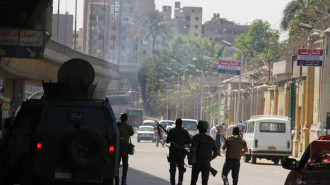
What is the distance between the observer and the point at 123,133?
17.8m

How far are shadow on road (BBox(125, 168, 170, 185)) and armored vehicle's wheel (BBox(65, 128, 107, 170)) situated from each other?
6.38 metres

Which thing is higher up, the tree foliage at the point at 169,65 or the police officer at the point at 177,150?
the tree foliage at the point at 169,65

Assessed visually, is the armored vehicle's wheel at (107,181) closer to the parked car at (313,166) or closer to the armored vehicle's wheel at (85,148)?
the armored vehicle's wheel at (85,148)

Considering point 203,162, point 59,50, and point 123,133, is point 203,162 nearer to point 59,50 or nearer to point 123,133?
point 123,133

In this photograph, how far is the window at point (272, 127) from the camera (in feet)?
115

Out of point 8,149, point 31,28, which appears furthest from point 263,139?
point 8,149

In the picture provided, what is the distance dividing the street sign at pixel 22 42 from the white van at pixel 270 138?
12794mm

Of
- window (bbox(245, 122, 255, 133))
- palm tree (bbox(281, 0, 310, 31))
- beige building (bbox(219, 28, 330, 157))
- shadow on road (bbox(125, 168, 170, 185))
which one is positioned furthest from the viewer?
palm tree (bbox(281, 0, 310, 31))

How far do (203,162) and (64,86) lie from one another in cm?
322

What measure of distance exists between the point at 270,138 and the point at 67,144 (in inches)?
895

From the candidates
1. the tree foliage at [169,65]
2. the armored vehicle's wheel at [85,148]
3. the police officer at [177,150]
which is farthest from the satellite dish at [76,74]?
the tree foliage at [169,65]

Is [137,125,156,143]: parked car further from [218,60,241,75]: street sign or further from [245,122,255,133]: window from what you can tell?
[245,122,255,133]: window

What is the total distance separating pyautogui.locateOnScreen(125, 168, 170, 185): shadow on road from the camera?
1976cm

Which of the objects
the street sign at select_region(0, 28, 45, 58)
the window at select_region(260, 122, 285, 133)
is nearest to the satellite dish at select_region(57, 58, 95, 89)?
the street sign at select_region(0, 28, 45, 58)
